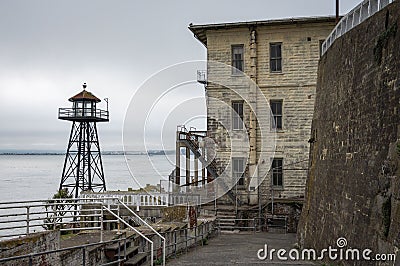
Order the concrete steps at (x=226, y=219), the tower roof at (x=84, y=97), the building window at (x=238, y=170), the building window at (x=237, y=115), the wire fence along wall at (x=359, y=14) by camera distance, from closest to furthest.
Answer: the wire fence along wall at (x=359, y=14)
the concrete steps at (x=226, y=219)
the building window at (x=238, y=170)
the building window at (x=237, y=115)
the tower roof at (x=84, y=97)

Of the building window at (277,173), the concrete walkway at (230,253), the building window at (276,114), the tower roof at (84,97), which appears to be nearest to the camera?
the concrete walkway at (230,253)

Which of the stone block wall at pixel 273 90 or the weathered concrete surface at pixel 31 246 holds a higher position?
the stone block wall at pixel 273 90

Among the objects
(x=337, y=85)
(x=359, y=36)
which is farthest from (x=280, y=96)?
(x=359, y=36)

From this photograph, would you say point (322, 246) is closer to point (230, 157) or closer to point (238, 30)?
point (230, 157)

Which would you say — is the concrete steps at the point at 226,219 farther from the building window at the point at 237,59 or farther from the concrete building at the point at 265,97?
the building window at the point at 237,59

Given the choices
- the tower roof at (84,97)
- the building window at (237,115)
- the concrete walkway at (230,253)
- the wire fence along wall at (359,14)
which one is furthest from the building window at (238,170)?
the tower roof at (84,97)

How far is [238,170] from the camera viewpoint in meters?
28.9

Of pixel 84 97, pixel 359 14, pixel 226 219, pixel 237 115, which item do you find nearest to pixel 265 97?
pixel 237 115

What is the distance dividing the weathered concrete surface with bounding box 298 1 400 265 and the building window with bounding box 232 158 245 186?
11.7m

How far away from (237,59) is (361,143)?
59.3 ft

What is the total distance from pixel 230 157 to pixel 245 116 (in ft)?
8.12

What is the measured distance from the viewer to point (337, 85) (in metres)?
14.8

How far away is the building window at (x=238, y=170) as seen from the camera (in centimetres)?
2875

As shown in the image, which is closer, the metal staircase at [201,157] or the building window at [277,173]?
the metal staircase at [201,157]
